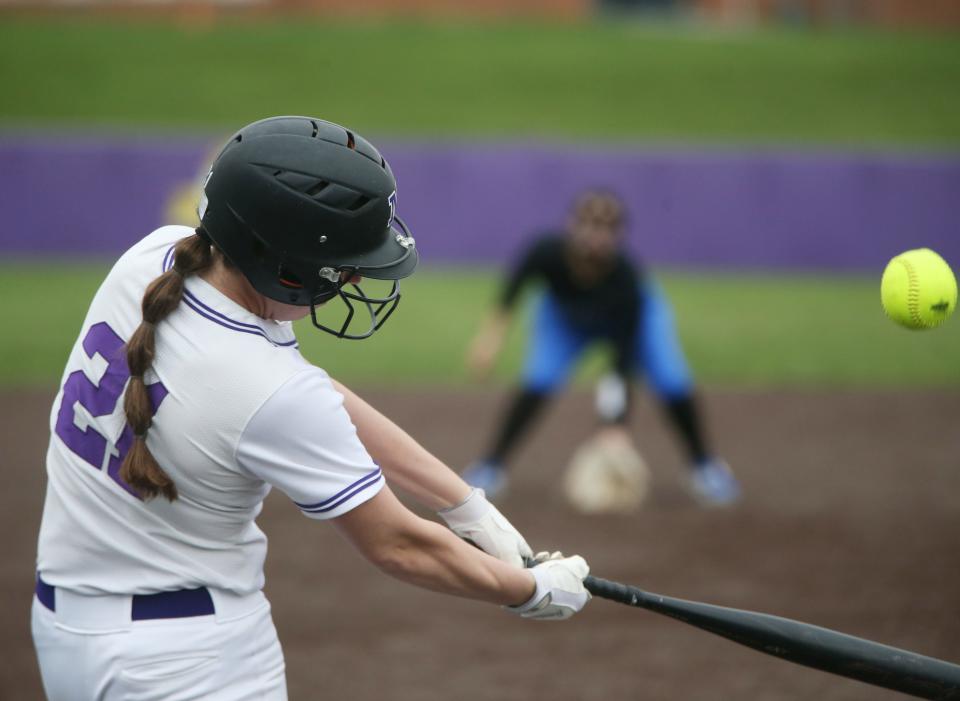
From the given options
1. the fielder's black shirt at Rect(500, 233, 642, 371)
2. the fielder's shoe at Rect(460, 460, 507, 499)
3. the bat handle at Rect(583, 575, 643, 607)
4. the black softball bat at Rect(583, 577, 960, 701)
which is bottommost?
the fielder's shoe at Rect(460, 460, 507, 499)

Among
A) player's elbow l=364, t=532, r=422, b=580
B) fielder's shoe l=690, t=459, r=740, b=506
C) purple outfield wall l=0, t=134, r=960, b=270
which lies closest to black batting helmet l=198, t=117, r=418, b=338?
player's elbow l=364, t=532, r=422, b=580

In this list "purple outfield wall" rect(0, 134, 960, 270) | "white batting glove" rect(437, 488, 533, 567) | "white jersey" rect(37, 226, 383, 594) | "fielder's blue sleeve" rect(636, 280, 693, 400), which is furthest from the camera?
"purple outfield wall" rect(0, 134, 960, 270)

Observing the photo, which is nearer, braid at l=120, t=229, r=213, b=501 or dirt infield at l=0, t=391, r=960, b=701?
braid at l=120, t=229, r=213, b=501

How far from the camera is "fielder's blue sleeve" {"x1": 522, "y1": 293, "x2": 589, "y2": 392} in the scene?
25.6 ft

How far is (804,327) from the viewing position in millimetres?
13617

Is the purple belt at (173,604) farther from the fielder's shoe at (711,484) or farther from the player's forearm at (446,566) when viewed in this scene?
the fielder's shoe at (711,484)

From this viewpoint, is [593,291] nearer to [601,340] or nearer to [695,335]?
[601,340]

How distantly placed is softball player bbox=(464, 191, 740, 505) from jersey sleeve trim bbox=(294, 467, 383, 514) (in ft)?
16.8

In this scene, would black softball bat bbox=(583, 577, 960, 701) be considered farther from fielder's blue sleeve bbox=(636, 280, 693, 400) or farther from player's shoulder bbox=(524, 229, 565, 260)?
player's shoulder bbox=(524, 229, 565, 260)

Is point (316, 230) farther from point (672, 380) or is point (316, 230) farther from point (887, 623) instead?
point (672, 380)

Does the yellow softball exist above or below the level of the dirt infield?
above

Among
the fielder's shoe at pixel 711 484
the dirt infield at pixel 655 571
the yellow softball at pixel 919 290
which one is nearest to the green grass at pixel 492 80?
the dirt infield at pixel 655 571

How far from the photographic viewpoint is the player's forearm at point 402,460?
3.00 meters

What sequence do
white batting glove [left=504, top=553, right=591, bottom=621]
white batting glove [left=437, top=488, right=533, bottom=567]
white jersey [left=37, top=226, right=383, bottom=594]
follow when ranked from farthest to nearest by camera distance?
white batting glove [left=437, top=488, right=533, bottom=567], white batting glove [left=504, top=553, right=591, bottom=621], white jersey [left=37, top=226, right=383, bottom=594]
